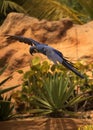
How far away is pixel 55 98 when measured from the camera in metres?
5.55

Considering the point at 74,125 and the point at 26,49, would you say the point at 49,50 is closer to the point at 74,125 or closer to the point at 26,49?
the point at 74,125

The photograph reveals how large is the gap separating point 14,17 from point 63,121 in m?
4.27

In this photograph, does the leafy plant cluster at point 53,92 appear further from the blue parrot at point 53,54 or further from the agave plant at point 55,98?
the blue parrot at point 53,54

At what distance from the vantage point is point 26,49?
26.7 ft

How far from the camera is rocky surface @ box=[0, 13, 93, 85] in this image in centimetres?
785

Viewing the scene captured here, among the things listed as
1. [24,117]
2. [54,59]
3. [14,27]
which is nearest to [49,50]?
[54,59]

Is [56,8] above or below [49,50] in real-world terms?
below

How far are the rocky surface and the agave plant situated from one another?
6.10ft

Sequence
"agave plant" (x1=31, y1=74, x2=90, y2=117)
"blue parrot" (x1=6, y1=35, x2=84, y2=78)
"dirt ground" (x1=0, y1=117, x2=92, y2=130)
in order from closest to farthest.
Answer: "blue parrot" (x1=6, y1=35, x2=84, y2=78), "dirt ground" (x1=0, y1=117, x2=92, y2=130), "agave plant" (x1=31, y1=74, x2=90, y2=117)

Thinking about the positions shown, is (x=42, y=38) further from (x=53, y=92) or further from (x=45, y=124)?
(x=45, y=124)

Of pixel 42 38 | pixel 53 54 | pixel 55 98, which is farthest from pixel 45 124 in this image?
pixel 42 38

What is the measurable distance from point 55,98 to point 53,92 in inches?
3.7

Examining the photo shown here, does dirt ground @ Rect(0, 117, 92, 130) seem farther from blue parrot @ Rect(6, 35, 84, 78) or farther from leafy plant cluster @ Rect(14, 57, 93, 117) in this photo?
blue parrot @ Rect(6, 35, 84, 78)

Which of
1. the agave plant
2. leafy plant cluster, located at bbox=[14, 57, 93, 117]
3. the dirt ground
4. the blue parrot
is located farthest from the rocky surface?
the blue parrot
